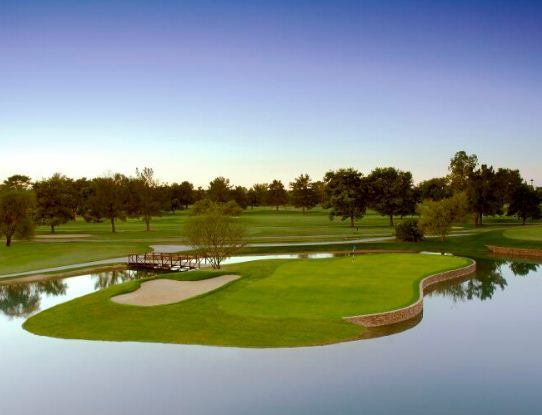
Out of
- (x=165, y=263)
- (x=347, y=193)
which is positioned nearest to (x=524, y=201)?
(x=347, y=193)

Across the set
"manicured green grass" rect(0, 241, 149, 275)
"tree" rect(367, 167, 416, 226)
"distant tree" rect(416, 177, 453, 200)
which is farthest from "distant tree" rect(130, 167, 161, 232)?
"distant tree" rect(416, 177, 453, 200)

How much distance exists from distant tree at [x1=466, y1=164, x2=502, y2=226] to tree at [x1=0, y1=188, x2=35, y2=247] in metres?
74.6

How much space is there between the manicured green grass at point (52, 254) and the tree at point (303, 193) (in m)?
94.8

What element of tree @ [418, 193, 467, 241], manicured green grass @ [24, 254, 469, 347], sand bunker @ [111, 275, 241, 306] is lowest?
manicured green grass @ [24, 254, 469, 347]

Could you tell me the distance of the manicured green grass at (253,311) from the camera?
2561 cm

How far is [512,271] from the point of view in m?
48.3

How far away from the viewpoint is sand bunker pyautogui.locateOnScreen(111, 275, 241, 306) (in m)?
33.0

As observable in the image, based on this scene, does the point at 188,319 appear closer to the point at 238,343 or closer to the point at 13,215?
the point at 238,343

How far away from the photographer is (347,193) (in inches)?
3787

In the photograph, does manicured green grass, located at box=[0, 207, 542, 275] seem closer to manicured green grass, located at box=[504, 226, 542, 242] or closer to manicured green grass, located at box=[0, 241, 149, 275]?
manicured green grass, located at box=[0, 241, 149, 275]

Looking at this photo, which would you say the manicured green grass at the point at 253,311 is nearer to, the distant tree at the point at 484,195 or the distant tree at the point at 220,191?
the distant tree at the point at 484,195

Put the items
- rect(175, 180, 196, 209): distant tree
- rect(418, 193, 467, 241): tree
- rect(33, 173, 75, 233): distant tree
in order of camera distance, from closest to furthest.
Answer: rect(418, 193, 467, 241): tree
rect(33, 173, 75, 233): distant tree
rect(175, 180, 196, 209): distant tree

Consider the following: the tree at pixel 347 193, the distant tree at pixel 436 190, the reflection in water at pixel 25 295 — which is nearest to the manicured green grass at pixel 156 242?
the tree at pixel 347 193

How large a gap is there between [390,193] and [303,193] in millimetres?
63985
